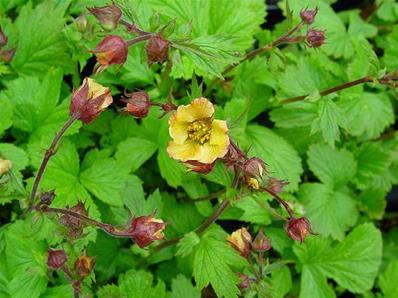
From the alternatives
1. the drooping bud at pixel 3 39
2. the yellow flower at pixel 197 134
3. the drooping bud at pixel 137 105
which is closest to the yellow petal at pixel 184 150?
the yellow flower at pixel 197 134

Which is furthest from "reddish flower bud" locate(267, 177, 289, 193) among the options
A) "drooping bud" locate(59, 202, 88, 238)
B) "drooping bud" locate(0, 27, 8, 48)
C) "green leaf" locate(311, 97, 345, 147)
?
"drooping bud" locate(0, 27, 8, 48)

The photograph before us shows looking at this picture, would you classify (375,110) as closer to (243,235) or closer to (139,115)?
(243,235)

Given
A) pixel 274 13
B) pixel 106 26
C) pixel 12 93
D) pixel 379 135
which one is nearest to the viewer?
pixel 106 26

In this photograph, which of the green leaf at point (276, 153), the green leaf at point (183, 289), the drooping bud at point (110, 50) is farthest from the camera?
the green leaf at point (276, 153)

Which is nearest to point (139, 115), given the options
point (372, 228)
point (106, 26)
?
point (106, 26)

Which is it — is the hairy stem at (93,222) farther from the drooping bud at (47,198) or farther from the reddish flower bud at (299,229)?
the reddish flower bud at (299,229)

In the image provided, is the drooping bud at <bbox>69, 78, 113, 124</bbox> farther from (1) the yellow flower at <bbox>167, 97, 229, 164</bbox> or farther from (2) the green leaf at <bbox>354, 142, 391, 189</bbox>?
(2) the green leaf at <bbox>354, 142, 391, 189</bbox>

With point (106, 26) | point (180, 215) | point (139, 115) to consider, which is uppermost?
point (106, 26)

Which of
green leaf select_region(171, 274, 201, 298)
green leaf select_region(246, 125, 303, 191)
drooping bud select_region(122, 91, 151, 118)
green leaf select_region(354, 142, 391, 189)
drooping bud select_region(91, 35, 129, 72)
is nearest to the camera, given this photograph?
drooping bud select_region(91, 35, 129, 72)
